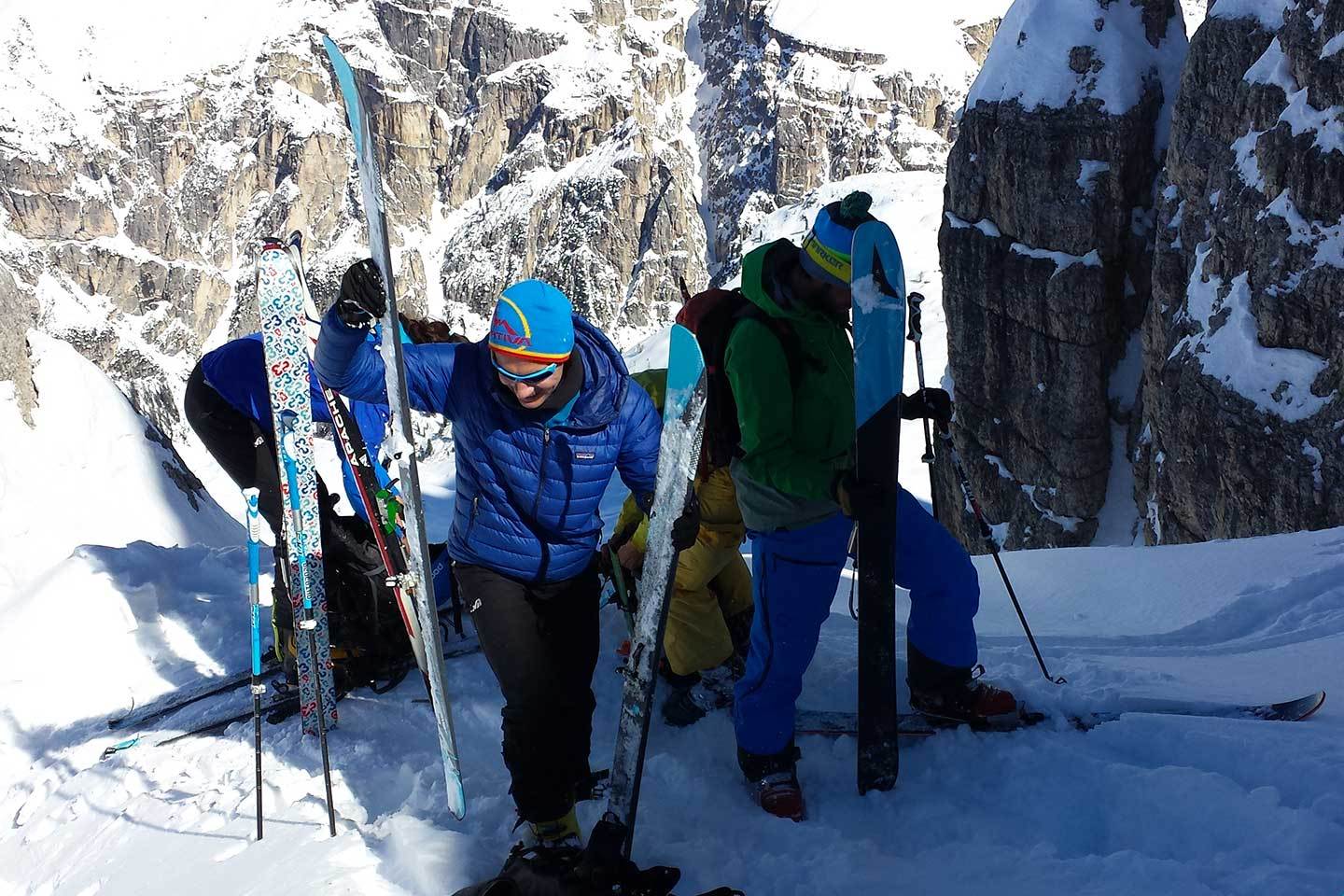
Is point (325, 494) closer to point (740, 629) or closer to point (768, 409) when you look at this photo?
point (740, 629)

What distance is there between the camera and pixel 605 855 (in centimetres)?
276

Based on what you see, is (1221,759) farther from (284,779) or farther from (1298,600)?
(284,779)

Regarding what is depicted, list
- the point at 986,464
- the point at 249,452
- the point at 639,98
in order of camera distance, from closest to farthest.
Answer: the point at 249,452, the point at 986,464, the point at 639,98

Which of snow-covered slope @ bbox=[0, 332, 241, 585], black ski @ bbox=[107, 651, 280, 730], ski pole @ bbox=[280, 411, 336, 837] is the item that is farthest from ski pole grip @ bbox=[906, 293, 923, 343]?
snow-covered slope @ bbox=[0, 332, 241, 585]

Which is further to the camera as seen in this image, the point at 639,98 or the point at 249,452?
the point at 639,98

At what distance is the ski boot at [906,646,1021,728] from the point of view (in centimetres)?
356

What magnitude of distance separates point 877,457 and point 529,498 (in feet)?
4.08

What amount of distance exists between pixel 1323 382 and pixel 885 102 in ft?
399

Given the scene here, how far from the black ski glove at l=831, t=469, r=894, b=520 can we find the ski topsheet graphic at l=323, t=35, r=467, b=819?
1.54 meters

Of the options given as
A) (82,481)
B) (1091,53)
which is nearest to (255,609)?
(82,481)

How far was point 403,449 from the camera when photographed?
10.5ft

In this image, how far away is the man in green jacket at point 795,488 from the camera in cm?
317

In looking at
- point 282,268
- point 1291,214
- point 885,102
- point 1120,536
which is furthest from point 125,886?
point 885,102

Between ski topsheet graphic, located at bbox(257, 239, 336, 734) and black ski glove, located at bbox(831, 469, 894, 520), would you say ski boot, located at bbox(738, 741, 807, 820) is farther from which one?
ski topsheet graphic, located at bbox(257, 239, 336, 734)
